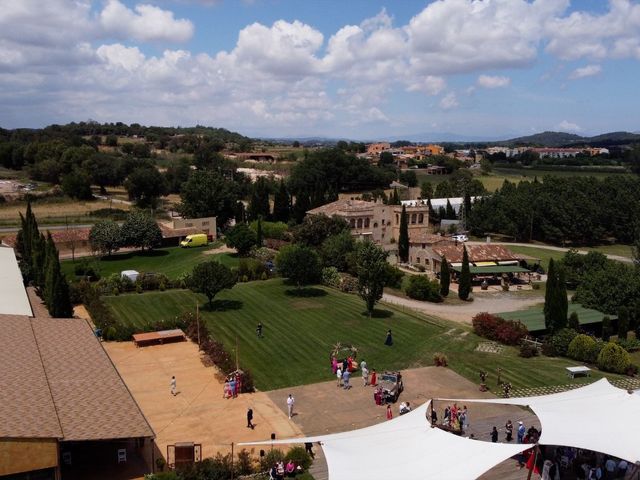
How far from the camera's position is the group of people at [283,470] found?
19.7 meters

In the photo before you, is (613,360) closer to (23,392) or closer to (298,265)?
(298,265)

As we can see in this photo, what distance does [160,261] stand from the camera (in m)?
58.9

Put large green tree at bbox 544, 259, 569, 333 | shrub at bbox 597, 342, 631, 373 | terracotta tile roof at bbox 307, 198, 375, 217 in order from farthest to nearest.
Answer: terracotta tile roof at bbox 307, 198, 375, 217
large green tree at bbox 544, 259, 569, 333
shrub at bbox 597, 342, 631, 373

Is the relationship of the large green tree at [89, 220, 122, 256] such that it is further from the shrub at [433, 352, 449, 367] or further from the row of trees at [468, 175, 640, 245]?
the row of trees at [468, 175, 640, 245]

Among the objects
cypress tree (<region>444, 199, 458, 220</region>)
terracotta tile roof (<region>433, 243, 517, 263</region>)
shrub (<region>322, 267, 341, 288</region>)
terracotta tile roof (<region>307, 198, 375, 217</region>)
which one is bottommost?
shrub (<region>322, 267, 341, 288</region>)

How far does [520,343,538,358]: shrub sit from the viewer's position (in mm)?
34031

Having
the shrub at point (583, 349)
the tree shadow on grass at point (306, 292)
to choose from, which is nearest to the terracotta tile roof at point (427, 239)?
the tree shadow on grass at point (306, 292)

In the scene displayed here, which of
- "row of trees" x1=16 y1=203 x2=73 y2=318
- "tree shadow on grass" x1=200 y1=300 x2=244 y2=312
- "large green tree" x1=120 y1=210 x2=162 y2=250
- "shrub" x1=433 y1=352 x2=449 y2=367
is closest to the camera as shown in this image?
"shrub" x1=433 y1=352 x2=449 y2=367

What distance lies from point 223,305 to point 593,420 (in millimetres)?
27968

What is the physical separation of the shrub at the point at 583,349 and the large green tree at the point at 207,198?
48492 mm

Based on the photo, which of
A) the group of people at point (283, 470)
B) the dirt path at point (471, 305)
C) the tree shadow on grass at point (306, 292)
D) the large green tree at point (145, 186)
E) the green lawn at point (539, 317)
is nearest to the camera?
the group of people at point (283, 470)

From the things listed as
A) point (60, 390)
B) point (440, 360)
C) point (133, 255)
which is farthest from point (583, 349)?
point (133, 255)

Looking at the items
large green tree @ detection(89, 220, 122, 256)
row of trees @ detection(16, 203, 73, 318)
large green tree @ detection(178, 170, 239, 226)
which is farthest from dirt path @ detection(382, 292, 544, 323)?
large green tree @ detection(178, 170, 239, 226)

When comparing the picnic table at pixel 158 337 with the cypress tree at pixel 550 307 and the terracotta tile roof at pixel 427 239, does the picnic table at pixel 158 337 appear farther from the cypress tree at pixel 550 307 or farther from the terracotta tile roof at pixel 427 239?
the terracotta tile roof at pixel 427 239
